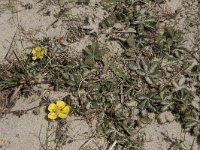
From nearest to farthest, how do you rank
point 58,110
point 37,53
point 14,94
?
point 58,110 → point 14,94 → point 37,53

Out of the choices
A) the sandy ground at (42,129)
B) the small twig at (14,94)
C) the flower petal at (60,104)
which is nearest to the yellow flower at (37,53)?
the sandy ground at (42,129)

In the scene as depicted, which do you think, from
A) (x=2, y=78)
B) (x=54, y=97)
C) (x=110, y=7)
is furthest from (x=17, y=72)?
(x=110, y=7)

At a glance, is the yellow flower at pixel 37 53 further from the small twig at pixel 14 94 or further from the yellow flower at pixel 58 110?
the yellow flower at pixel 58 110

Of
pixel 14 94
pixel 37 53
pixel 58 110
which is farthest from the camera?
pixel 37 53

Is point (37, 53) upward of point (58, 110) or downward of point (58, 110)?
upward

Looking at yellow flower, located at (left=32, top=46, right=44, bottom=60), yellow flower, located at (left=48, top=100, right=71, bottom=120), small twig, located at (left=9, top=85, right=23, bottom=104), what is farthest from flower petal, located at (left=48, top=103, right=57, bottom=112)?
yellow flower, located at (left=32, top=46, right=44, bottom=60)

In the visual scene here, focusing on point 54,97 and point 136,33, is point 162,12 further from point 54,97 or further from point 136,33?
point 54,97

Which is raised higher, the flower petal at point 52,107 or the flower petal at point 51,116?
the flower petal at point 52,107

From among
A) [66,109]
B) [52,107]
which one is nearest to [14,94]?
[52,107]

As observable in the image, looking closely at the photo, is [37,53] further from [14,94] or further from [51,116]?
[51,116]
